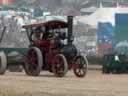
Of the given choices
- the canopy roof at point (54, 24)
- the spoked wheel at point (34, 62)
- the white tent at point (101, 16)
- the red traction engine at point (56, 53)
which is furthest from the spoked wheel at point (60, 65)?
the white tent at point (101, 16)

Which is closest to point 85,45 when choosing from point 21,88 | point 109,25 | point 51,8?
point 109,25

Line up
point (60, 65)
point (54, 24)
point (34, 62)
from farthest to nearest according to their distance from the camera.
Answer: point (34, 62) → point (54, 24) → point (60, 65)

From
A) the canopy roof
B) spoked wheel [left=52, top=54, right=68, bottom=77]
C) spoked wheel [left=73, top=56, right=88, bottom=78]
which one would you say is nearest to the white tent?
the canopy roof

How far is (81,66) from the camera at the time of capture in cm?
2005

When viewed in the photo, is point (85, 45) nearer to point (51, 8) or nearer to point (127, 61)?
point (51, 8)

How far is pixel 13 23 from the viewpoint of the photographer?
69000 mm

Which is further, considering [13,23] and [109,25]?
[13,23]

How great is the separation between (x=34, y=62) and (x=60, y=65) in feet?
5.42

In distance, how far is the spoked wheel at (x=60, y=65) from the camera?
63.3ft

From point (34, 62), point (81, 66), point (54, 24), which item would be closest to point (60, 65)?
point (81, 66)

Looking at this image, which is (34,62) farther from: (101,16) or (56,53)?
→ (101,16)

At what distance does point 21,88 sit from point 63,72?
5.77m

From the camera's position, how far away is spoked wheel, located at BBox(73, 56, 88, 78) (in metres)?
19.8

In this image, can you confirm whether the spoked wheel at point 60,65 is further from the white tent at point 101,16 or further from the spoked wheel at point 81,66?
the white tent at point 101,16
